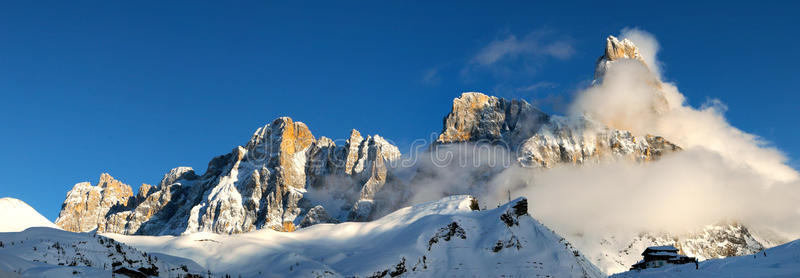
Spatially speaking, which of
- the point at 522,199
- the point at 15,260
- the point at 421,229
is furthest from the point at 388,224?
the point at 15,260

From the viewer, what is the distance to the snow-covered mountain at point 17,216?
50.2m

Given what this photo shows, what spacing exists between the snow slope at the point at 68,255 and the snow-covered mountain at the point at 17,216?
905 cm

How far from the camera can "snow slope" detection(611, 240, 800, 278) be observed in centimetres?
3181

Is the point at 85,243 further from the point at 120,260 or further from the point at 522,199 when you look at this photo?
the point at 522,199

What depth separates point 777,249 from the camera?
37.5 metres

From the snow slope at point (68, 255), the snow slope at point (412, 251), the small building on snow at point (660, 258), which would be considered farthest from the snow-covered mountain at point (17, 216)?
the small building on snow at point (660, 258)

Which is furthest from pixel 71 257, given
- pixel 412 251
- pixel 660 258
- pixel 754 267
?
pixel 660 258

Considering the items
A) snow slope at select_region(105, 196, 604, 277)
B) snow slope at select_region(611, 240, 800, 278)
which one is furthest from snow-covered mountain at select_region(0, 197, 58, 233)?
snow slope at select_region(611, 240, 800, 278)

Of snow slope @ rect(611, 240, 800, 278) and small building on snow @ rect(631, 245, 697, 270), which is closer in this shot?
snow slope @ rect(611, 240, 800, 278)

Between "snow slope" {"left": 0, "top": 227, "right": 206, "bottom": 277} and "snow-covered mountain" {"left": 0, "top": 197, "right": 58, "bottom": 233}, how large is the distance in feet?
29.7

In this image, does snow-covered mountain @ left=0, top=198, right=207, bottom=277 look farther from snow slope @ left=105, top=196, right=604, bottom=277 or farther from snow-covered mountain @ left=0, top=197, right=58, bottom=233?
snow slope @ left=105, top=196, right=604, bottom=277

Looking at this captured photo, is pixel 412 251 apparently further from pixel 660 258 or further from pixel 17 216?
pixel 17 216

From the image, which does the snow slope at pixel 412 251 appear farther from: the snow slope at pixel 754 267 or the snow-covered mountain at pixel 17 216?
the snow slope at pixel 754 267

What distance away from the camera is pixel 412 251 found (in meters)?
71.9
